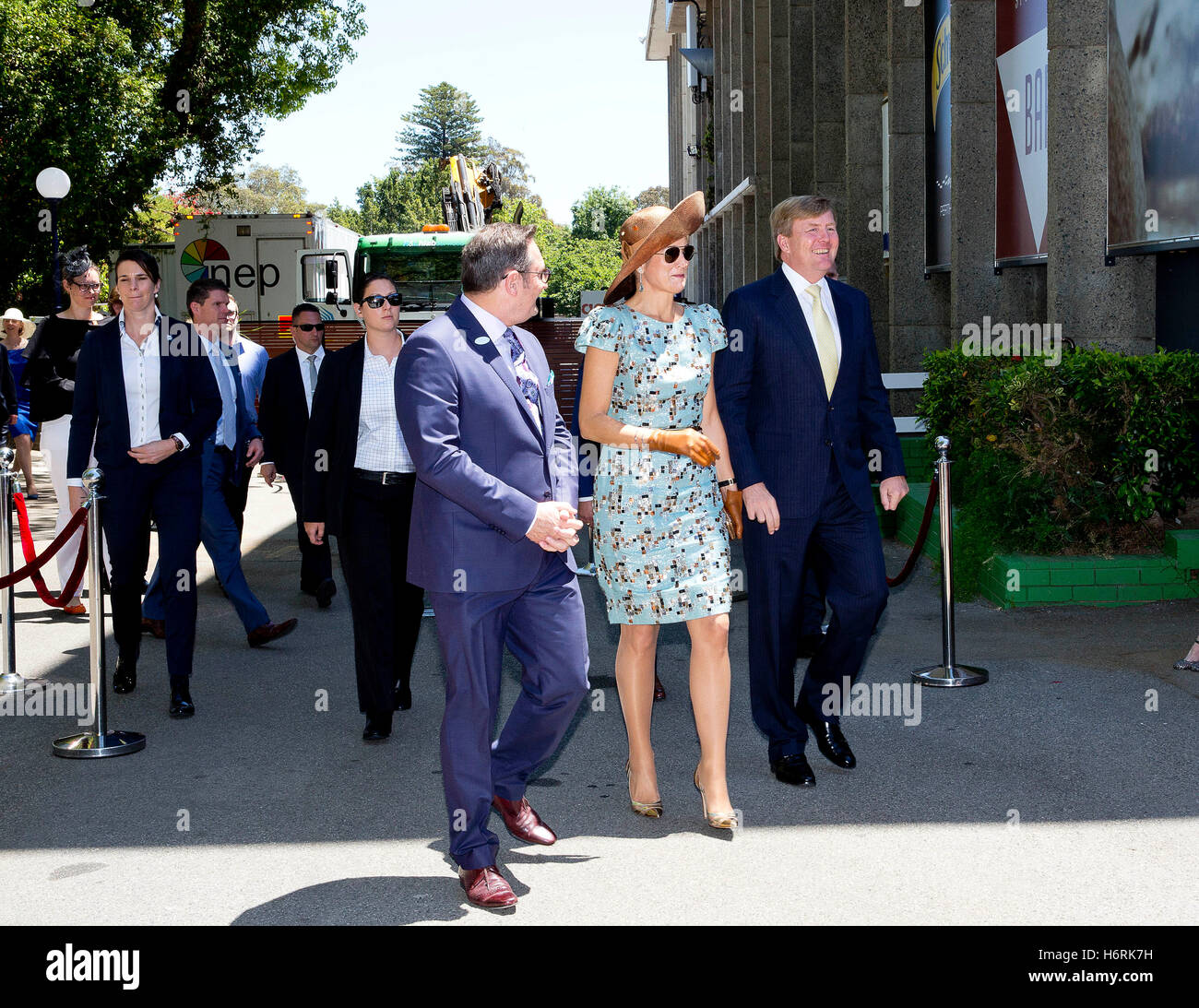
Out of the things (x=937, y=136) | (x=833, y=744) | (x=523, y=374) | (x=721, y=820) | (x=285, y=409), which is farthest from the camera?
(x=937, y=136)

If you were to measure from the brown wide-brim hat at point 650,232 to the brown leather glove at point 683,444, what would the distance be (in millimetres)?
549

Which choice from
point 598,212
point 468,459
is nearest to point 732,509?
point 468,459

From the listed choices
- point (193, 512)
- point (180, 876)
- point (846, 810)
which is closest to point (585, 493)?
point (846, 810)

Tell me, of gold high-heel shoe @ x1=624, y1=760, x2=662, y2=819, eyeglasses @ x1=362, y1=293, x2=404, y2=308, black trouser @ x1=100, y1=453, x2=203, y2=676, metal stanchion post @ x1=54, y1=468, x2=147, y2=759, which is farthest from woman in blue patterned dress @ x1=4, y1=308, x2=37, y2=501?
gold high-heel shoe @ x1=624, y1=760, x2=662, y2=819

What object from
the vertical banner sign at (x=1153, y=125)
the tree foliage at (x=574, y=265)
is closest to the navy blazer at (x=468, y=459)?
the vertical banner sign at (x=1153, y=125)

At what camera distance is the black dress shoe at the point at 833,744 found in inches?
228

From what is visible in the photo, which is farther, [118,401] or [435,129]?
[435,129]

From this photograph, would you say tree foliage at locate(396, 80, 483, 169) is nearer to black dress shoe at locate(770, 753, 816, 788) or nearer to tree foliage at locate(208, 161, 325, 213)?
tree foliage at locate(208, 161, 325, 213)

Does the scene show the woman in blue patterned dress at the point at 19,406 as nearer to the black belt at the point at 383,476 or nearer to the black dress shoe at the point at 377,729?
the black belt at the point at 383,476

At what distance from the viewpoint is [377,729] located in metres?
6.52

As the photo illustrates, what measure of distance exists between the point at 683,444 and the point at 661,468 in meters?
0.16

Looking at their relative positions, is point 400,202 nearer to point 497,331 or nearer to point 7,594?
point 7,594

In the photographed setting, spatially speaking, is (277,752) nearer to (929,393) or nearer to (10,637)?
(10,637)

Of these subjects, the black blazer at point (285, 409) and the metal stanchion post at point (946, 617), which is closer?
the metal stanchion post at point (946, 617)
